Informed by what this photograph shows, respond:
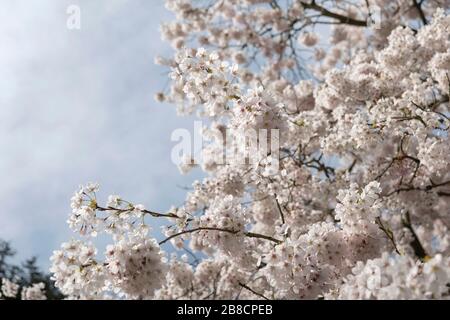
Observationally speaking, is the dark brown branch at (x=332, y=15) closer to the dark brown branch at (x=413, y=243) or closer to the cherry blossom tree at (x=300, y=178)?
the cherry blossom tree at (x=300, y=178)

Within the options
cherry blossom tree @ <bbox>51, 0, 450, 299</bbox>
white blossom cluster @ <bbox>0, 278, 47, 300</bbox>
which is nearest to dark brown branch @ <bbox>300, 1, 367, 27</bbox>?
cherry blossom tree @ <bbox>51, 0, 450, 299</bbox>

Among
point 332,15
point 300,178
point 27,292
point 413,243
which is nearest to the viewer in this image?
point 300,178

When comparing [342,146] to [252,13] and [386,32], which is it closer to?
[386,32]

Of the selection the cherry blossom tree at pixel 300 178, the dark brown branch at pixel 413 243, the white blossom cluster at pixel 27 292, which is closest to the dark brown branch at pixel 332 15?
the cherry blossom tree at pixel 300 178

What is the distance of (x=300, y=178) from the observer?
7.25 metres

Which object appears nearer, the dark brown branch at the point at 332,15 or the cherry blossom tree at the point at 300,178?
the cherry blossom tree at the point at 300,178

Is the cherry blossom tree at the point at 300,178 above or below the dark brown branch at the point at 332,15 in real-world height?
below

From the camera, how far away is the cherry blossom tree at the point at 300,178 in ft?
10.3

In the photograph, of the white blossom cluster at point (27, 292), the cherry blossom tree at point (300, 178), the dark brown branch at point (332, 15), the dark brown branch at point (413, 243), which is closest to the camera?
the cherry blossom tree at point (300, 178)

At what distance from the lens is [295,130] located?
657 centimetres

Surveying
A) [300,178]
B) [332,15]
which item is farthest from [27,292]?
[332,15]

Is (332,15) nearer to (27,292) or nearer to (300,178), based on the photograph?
(300,178)
